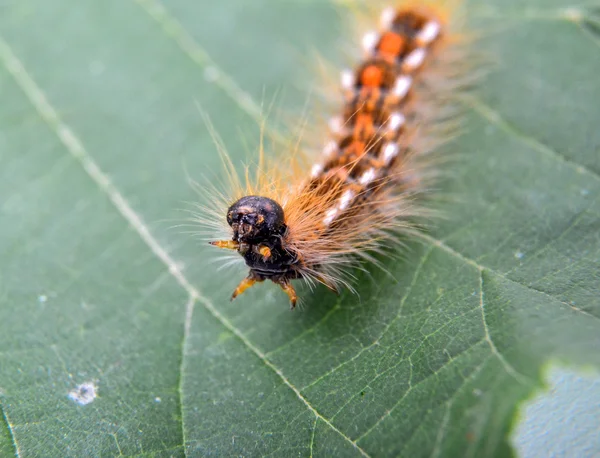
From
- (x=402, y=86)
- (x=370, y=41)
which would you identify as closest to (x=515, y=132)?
(x=402, y=86)

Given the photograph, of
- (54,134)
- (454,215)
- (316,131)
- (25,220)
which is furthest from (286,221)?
(54,134)

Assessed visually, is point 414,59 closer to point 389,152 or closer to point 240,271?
point 389,152

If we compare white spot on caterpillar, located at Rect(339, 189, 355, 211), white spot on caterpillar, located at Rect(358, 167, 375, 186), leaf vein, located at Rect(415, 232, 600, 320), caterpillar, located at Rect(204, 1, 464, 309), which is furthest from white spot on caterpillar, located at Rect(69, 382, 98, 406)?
leaf vein, located at Rect(415, 232, 600, 320)

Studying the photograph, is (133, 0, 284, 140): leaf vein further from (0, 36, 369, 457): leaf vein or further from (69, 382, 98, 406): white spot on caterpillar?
(69, 382, 98, 406): white spot on caterpillar

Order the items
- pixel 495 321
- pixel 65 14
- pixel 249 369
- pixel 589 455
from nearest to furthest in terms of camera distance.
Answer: pixel 589 455 < pixel 495 321 < pixel 249 369 < pixel 65 14

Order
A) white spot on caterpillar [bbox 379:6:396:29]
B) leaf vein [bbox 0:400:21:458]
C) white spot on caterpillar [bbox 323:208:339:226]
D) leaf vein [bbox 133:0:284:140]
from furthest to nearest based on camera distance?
white spot on caterpillar [bbox 379:6:396:29] < leaf vein [bbox 133:0:284:140] < white spot on caterpillar [bbox 323:208:339:226] < leaf vein [bbox 0:400:21:458]

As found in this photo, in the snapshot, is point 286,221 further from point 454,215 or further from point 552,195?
point 552,195

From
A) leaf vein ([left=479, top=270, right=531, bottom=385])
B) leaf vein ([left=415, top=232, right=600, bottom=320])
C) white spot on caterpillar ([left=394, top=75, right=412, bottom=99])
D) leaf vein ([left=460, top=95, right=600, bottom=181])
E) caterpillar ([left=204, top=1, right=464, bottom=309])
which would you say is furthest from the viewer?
white spot on caterpillar ([left=394, top=75, right=412, bottom=99])
